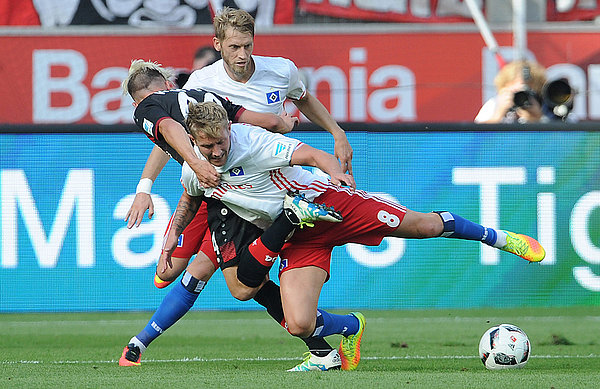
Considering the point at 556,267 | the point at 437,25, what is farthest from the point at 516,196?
the point at 437,25

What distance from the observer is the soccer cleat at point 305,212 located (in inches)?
217

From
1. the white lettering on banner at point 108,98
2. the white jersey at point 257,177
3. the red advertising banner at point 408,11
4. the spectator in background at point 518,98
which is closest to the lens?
the white jersey at point 257,177

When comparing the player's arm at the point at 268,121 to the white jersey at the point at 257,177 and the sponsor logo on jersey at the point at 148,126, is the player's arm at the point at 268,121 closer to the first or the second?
the white jersey at the point at 257,177

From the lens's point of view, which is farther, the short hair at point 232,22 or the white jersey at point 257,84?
the white jersey at point 257,84

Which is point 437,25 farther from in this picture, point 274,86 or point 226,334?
point 274,86

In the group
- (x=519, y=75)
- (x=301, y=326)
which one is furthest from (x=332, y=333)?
(x=519, y=75)

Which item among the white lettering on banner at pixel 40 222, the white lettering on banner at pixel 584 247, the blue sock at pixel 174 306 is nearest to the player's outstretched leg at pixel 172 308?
the blue sock at pixel 174 306

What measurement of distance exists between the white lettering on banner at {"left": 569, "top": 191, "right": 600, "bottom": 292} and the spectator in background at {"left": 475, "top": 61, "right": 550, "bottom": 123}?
125 centimetres

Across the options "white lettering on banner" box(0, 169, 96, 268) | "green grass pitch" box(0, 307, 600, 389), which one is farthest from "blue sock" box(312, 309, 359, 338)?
"white lettering on banner" box(0, 169, 96, 268)

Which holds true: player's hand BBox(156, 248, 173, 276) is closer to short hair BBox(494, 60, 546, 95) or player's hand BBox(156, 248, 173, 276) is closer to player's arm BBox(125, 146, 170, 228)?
player's arm BBox(125, 146, 170, 228)

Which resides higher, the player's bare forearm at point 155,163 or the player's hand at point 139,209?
the player's bare forearm at point 155,163

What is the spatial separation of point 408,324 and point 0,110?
6.40 m

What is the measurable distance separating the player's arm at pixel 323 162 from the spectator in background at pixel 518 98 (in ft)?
15.4

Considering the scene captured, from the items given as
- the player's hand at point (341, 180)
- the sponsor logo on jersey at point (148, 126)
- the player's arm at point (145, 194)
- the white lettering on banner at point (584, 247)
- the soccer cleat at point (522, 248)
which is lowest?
the white lettering on banner at point (584, 247)
